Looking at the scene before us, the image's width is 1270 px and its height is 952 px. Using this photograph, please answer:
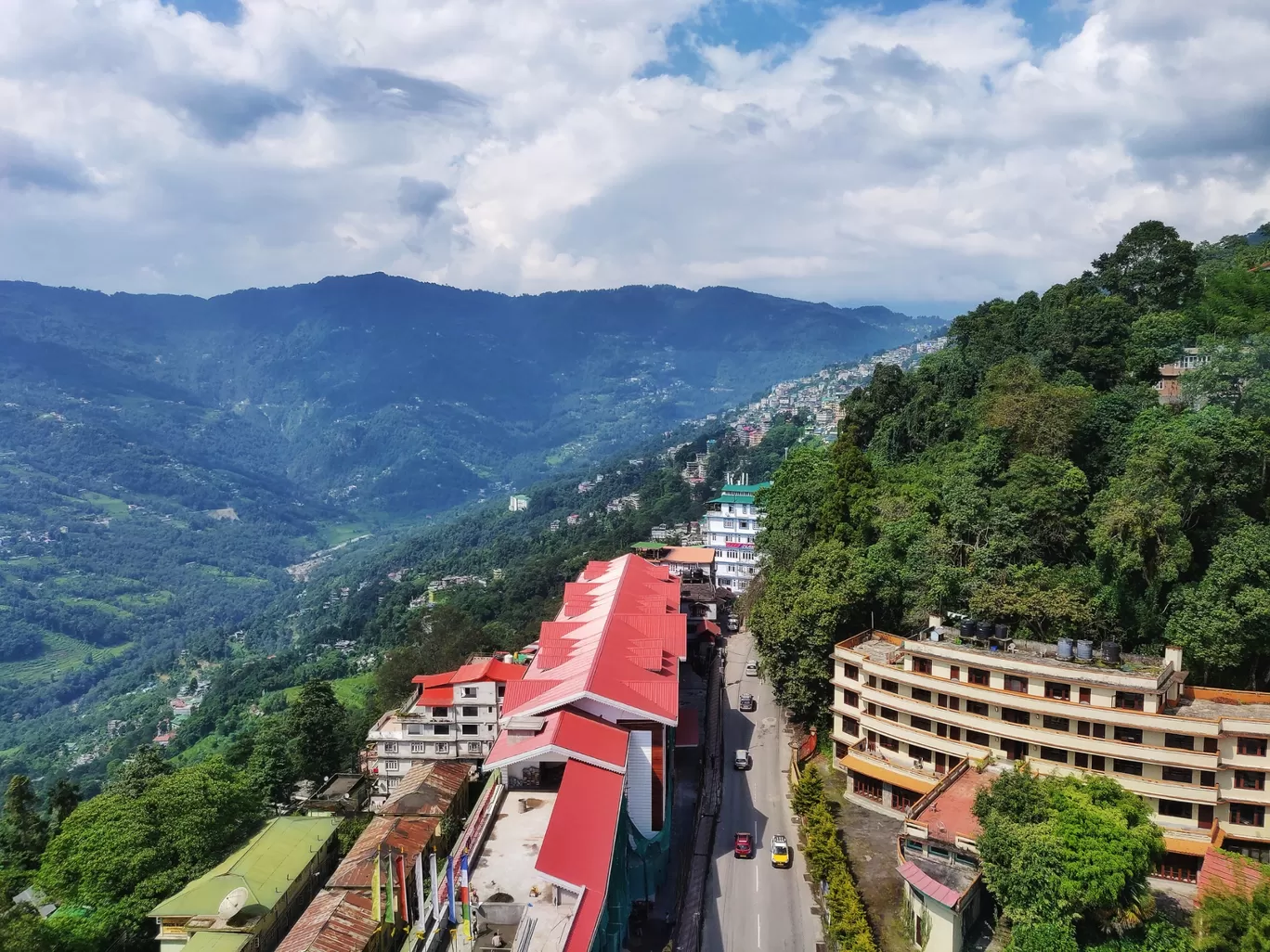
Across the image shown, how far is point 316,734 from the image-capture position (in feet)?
119

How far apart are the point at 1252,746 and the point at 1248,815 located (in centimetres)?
174

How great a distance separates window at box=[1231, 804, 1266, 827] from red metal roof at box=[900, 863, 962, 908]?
7.92 meters

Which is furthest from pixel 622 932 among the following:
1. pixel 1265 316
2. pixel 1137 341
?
pixel 1265 316

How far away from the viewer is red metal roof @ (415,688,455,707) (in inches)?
1396

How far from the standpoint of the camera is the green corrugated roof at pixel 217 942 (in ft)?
73.4

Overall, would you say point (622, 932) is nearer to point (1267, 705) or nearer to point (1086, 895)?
point (1086, 895)

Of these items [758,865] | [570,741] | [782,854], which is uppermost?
[570,741]

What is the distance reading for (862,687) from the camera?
86.7 ft

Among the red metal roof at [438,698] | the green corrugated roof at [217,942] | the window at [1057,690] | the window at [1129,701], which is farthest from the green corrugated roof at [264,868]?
the window at [1129,701]

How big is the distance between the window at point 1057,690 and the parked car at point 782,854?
27.6 feet

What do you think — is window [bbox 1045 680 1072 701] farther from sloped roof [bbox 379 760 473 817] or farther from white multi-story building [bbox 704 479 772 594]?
white multi-story building [bbox 704 479 772 594]

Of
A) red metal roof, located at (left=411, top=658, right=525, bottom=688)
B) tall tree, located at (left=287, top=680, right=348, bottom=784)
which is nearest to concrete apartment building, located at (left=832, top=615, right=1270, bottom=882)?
red metal roof, located at (left=411, top=658, right=525, bottom=688)

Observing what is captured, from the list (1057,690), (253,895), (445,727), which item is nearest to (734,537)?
(445,727)

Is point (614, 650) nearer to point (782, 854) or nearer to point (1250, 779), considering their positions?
point (782, 854)
